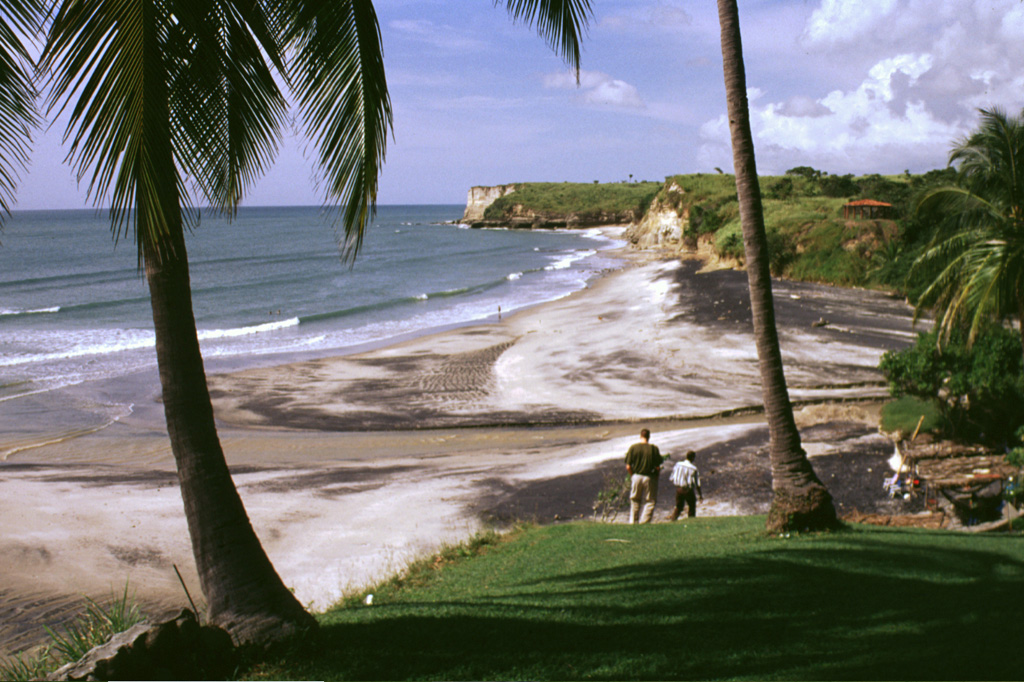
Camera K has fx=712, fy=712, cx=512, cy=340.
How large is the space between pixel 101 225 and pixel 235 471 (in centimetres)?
11454

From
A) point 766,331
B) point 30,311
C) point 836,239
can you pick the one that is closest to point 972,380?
point 766,331

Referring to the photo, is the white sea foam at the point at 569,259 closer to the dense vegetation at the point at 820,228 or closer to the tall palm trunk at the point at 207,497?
the dense vegetation at the point at 820,228

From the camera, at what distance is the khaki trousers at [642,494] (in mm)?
10602

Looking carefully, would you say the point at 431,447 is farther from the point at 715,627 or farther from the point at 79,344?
the point at 79,344

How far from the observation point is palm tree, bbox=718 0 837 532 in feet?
24.5

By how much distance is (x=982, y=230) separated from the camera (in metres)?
10.3

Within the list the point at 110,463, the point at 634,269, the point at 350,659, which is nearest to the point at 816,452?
the point at 350,659

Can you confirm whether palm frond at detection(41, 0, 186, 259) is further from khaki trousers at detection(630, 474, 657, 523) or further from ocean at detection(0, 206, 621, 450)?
khaki trousers at detection(630, 474, 657, 523)

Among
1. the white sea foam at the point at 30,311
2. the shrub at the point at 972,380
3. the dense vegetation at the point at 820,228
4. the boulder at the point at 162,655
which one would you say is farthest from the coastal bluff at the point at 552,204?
the boulder at the point at 162,655

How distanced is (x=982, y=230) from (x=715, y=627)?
845cm

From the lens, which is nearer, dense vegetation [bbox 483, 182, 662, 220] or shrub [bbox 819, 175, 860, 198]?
shrub [bbox 819, 175, 860, 198]

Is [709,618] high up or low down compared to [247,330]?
up

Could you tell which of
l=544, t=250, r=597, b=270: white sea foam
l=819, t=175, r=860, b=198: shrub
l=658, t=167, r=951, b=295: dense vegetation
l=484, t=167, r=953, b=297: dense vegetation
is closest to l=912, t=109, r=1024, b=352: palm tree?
l=484, t=167, r=953, b=297: dense vegetation

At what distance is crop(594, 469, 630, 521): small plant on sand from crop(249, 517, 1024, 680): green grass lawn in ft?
13.2
